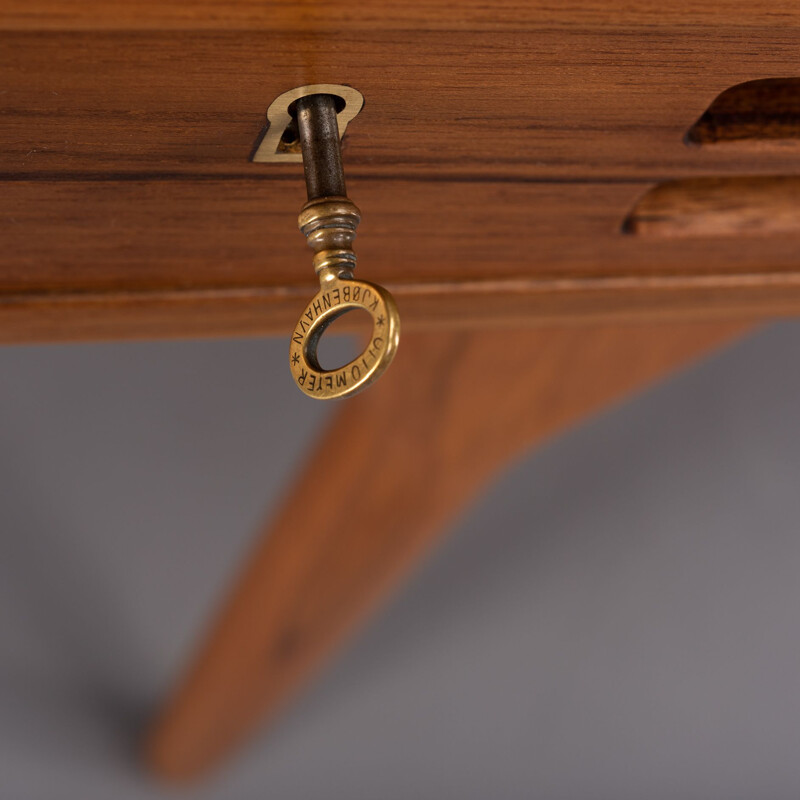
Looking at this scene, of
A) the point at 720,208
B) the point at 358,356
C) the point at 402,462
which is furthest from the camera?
the point at 402,462

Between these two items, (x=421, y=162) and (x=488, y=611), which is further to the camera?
(x=488, y=611)

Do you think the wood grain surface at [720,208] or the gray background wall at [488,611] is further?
the gray background wall at [488,611]

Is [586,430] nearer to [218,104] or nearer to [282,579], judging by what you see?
[282,579]

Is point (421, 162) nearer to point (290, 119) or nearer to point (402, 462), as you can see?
point (290, 119)


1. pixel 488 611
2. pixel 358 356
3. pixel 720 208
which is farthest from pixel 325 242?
pixel 488 611

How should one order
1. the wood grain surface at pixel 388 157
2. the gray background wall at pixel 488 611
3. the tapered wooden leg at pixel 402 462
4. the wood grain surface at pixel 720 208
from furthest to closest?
1. the gray background wall at pixel 488 611
2. the tapered wooden leg at pixel 402 462
3. the wood grain surface at pixel 720 208
4. the wood grain surface at pixel 388 157

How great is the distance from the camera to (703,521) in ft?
7.98

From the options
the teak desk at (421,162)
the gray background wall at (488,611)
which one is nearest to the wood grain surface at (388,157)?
the teak desk at (421,162)

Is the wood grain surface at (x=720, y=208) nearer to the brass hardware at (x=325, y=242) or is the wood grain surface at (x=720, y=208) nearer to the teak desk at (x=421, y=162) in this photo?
the teak desk at (x=421, y=162)

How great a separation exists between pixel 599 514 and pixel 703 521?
0.74 ft

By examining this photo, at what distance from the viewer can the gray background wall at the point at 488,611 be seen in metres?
2.24

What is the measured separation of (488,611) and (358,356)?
7.10 ft

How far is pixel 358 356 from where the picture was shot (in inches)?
15.4

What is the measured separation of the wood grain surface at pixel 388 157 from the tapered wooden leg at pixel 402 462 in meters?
0.61
